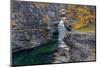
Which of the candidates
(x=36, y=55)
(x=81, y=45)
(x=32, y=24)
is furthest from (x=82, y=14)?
(x=36, y=55)

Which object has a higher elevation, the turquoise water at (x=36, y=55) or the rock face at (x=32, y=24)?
Result: the rock face at (x=32, y=24)

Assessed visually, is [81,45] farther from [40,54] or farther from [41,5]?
[41,5]

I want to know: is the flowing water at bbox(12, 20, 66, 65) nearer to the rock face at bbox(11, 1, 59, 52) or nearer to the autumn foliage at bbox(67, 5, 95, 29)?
the rock face at bbox(11, 1, 59, 52)

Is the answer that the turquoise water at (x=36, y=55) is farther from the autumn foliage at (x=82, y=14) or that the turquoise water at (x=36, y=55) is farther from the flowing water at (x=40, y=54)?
the autumn foliage at (x=82, y=14)

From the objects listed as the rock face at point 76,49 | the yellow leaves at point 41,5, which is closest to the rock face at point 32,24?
the yellow leaves at point 41,5

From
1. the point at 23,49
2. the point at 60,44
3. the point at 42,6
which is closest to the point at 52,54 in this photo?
the point at 60,44

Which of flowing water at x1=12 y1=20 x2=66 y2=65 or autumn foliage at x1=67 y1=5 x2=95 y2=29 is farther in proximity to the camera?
autumn foliage at x1=67 y1=5 x2=95 y2=29

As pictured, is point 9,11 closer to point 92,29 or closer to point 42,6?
point 42,6

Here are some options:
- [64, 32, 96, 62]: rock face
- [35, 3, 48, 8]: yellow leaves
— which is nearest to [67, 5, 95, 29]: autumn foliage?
[64, 32, 96, 62]: rock face
